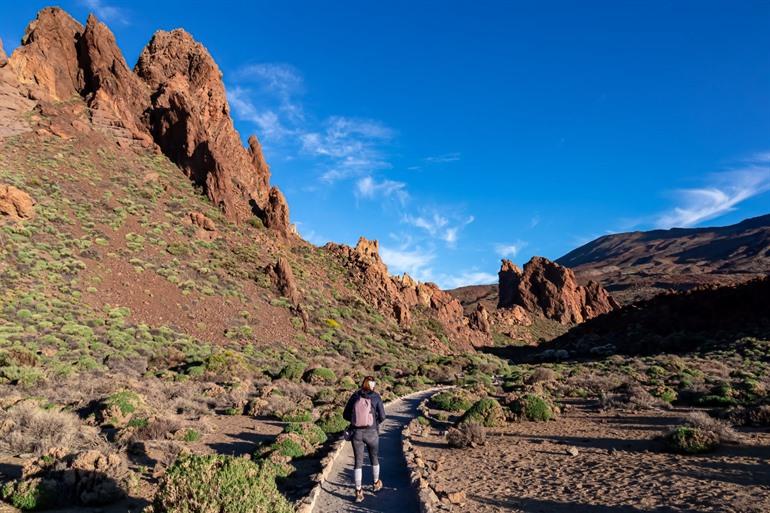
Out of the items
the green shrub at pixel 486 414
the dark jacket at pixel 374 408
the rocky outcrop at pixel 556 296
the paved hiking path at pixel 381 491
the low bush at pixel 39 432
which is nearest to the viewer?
the paved hiking path at pixel 381 491

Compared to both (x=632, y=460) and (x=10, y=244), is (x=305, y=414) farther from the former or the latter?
(x=10, y=244)

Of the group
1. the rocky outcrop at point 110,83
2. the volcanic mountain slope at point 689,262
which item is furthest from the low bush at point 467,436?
the volcanic mountain slope at point 689,262

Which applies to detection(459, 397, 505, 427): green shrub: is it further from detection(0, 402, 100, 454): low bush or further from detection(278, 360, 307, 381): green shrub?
detection(278, 360, 307, 381): green shrub

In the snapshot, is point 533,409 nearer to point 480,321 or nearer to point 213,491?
point 213,491

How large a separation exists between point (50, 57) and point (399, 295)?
163 ft

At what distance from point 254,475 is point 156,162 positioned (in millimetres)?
51617

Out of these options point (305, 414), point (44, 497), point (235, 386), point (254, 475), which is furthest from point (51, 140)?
point (254, 475)

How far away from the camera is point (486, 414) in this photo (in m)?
15.5

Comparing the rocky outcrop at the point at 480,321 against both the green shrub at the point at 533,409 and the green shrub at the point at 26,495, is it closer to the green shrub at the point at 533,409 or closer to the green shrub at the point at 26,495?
the green shrub at the point at 533,409

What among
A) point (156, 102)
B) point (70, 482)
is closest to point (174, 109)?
point (156, 102)

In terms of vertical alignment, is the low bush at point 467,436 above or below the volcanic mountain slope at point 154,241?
below

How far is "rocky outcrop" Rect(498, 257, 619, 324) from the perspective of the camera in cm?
8525

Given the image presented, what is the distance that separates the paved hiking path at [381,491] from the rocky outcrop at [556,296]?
77509 millimetres

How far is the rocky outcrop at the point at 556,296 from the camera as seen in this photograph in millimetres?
85250
